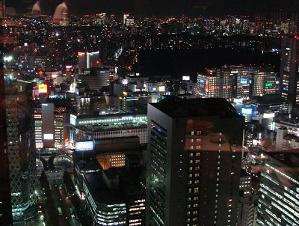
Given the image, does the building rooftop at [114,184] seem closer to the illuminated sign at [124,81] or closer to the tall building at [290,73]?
the tall building at [290,73]

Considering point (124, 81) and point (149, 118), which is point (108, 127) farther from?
point (149, 118)

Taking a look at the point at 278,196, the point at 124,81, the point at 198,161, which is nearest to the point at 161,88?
the point at 124,81

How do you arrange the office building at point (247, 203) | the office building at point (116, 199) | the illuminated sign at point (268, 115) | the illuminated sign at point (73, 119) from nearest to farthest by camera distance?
the office building at point (247, 203) → the office building at point (116, 199) → the illuminated sign at point (73, 119) → the illuminated sign at point (268, 115)

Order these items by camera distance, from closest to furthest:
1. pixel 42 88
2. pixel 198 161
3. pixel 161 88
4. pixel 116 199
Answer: pixel 198 161 < pixel 116 199 < pixel 42 88 < pixel 161 88

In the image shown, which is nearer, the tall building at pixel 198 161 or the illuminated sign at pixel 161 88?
the tall building at pixel 198 161

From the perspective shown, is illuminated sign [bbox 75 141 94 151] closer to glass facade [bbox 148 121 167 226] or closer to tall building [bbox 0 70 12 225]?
glass facade [bbox 148 121 167 226]

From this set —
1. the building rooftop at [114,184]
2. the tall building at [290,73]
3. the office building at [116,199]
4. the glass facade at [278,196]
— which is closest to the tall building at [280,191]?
the glass facade at [278,196]

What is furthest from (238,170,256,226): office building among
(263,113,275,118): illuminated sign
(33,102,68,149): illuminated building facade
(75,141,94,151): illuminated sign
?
(263,113,275,118): illuminated sign
